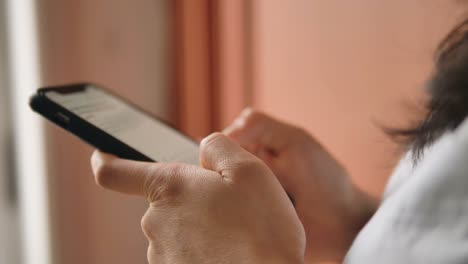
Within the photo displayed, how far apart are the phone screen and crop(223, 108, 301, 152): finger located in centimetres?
7

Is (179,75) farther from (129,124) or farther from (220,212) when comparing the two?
(220,212)

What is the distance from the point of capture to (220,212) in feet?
1.13

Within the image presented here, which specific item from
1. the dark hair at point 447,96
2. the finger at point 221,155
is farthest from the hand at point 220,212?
the dark hair at point 447,96

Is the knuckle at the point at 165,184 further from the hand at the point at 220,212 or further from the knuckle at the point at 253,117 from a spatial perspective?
the knuckle at the point at 253,117

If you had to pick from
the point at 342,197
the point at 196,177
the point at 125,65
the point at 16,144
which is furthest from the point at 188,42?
the point at 196,177

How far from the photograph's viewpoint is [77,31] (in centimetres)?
80

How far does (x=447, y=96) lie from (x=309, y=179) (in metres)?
0.22

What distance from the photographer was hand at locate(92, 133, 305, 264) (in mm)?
343

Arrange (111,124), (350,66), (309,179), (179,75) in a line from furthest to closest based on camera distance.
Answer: (179,75)
(350,66)
(309,179)
(111,124)

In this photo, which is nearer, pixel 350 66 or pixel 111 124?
pixel 111 124

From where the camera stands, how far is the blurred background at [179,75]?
73cm

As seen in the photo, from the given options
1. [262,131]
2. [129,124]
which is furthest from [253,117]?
[129,124]

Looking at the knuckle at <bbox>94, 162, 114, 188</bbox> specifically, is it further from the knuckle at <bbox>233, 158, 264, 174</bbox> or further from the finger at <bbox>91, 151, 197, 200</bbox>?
the knuckle at <bbox>233, 158, 264, 174</bbox>

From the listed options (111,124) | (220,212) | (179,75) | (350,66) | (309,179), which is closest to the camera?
(220,212)
